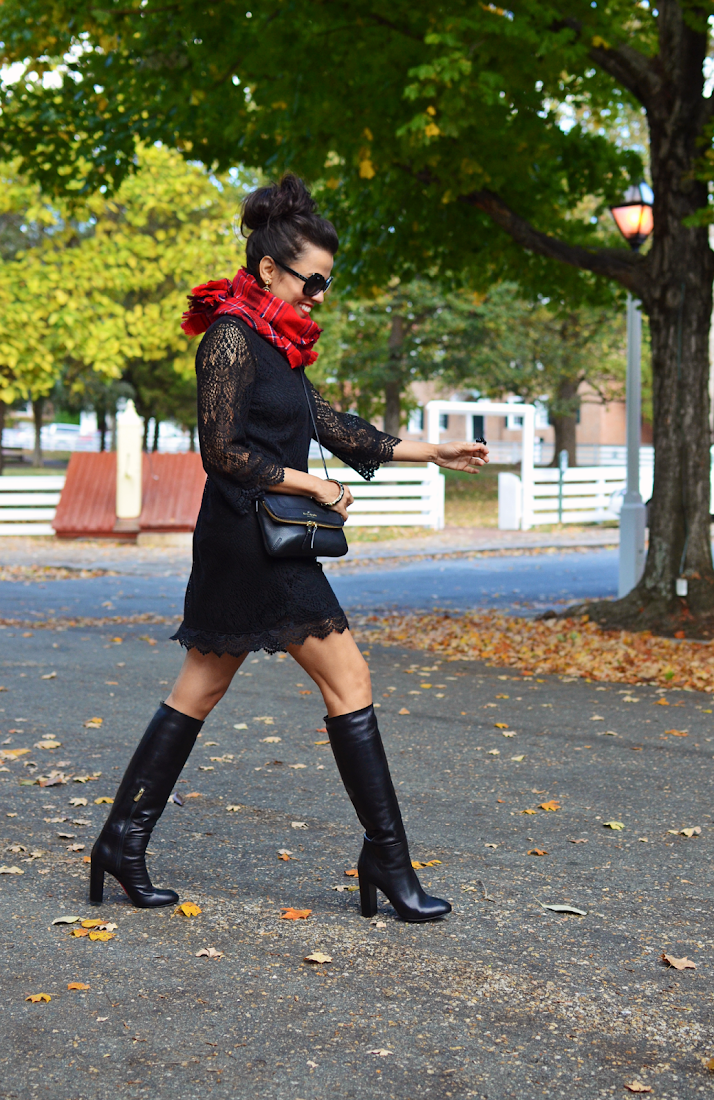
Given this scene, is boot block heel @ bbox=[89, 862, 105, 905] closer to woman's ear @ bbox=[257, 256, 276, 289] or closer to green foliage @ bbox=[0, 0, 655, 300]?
woman's ear @ bbox=[257, 256, 276, 289]

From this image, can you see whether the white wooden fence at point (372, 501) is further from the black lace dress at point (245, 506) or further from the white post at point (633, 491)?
the black lace dress at point (245, 506)

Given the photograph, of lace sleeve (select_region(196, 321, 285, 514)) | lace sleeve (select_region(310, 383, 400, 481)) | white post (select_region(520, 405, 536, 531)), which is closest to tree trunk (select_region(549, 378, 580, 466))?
white post (select_region(520, 405, 536, 531))

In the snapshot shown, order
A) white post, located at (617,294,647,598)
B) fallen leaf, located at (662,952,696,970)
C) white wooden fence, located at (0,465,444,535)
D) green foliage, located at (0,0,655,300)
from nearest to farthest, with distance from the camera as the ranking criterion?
1. fallen leaf, located at (662,952,696,970)
2. green foliage, located at (0,0,655,300)
3. white post, located at (617,294,647,598)
4. white wooden fence, located at (0,465,444,535)

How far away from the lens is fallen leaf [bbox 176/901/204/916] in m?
3.73

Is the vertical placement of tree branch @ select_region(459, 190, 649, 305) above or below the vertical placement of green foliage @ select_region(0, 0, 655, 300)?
below

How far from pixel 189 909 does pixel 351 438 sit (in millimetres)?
1553

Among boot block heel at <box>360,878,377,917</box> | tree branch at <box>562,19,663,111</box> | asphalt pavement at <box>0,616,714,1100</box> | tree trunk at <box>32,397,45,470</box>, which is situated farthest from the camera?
tree trunk at <box>32,397,45,470</box>

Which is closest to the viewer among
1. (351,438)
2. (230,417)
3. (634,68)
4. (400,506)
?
(230,417)

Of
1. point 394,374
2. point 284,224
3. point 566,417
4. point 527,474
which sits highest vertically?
point 394,374

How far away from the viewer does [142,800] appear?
12.2 feet

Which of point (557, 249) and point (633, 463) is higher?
point (557, 249)

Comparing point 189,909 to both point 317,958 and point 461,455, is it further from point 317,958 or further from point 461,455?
point 461,455

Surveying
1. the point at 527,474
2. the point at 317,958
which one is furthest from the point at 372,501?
the point at 317,958

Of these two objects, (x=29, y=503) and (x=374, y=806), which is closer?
(x=374, y=806)
